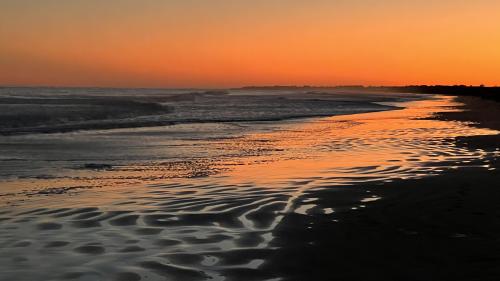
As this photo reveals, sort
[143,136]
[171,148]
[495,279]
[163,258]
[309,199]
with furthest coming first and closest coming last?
[143,136], [171,148], [309,199], [163,258], [495,279]

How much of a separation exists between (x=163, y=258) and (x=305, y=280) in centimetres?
154

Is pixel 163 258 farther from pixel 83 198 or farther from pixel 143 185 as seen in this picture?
pixel 143 185

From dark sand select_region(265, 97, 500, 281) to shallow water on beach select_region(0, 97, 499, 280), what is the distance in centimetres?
31

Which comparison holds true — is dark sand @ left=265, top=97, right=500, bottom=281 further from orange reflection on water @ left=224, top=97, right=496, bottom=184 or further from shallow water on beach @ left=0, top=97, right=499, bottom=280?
orange reflection on water @ left=224, top=97, right=496, bottom=184

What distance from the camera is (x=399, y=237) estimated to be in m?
6.21

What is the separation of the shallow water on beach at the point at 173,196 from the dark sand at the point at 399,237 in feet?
1.02

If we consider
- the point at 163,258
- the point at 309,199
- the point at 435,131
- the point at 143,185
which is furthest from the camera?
the point at 435,131

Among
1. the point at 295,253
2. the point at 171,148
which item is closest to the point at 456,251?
the point at 295,253

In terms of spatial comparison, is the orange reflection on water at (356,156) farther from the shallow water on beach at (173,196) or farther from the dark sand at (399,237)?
the dark sand at (399,237)

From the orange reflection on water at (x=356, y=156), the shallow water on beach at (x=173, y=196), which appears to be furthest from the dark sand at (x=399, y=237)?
the orange reflection on water at (x=356, y=156)

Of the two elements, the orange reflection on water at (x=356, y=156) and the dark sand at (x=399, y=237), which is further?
the orange reflection on water at (x=356, y=156)

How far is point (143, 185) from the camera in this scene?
9.91 metres

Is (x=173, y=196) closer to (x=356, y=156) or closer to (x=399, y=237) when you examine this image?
(x=399, y=237)

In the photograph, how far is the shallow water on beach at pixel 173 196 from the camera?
5.45 metres
